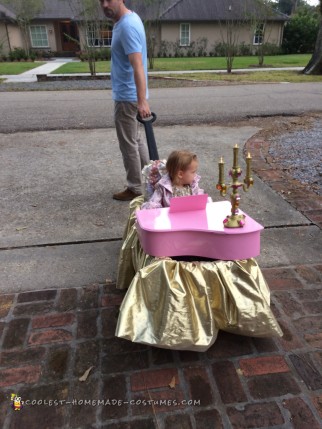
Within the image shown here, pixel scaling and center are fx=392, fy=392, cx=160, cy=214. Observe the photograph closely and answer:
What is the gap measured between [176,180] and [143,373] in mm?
1158

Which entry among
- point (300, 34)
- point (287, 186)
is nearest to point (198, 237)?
point (287, 186)

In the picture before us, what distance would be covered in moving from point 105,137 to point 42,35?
3161cm

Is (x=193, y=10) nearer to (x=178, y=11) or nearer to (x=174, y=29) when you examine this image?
(x=178, y=11)

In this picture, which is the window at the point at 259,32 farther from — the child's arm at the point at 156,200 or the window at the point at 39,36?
the child's arm at the point at 156,200

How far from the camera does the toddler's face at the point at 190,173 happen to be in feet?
7.97

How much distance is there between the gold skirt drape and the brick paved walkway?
14 centimetres

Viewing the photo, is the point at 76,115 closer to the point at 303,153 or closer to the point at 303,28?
the point at 303,153

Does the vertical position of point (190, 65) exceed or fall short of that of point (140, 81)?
it falls short

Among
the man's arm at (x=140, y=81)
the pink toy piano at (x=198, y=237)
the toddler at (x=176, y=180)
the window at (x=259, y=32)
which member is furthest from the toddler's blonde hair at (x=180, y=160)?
the window at (x=259, y=32)

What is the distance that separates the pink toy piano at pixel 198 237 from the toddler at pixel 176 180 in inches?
11.2

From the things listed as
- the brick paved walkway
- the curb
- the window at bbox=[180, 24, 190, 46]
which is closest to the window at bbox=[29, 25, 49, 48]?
the window at bbox=[180, 24, 190, 46]

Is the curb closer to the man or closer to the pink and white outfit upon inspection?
the man

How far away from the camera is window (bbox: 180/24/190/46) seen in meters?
31.5

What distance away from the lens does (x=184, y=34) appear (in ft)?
104
